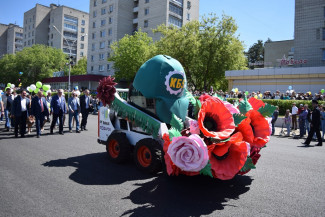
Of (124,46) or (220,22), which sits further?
(124,46)

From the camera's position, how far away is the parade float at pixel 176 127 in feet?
12.6

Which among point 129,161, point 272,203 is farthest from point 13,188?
point 272,203

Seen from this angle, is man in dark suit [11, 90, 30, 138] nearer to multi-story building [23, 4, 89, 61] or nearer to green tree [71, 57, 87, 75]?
green tree [71, 57, 87, 75]

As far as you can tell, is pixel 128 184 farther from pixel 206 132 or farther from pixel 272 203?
pixel 272 203

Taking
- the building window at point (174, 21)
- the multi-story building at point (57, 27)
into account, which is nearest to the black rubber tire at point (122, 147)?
the building window at point (174, 21)

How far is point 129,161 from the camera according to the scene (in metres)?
6.43

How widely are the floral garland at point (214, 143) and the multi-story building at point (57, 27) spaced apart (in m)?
77.5

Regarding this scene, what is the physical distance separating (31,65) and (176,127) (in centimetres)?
5902

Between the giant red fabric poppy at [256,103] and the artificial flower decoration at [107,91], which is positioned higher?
the artificial flower decoration at [107,91]

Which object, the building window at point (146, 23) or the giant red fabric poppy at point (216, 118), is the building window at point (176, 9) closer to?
the building window at point (146, 23)

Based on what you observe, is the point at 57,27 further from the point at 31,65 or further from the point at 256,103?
the point at 256,103

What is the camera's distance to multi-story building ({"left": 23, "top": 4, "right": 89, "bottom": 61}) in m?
75.4

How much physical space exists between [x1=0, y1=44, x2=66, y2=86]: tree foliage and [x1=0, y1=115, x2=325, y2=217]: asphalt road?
5597 centimetres

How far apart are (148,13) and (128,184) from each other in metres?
47.9
